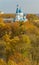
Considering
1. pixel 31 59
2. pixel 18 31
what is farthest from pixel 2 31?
pixel 31 59

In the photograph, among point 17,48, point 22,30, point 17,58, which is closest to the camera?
point 17,58

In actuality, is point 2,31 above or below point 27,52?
below

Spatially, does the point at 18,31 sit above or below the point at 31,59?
below

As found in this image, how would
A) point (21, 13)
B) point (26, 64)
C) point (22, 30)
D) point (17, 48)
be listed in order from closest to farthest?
1. point (26, 64)
2. point (17, 48)
3. point (22, 30)
4. point (21, 13)

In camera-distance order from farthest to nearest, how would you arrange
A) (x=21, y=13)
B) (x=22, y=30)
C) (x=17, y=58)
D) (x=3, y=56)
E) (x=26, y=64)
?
(x=21, y=13) → (x=22, y=30) → (x=3, y=56) → (x=17, y=58) → (x=26, y=64)

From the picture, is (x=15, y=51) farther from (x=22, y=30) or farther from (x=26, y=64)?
(x=22, y=30)

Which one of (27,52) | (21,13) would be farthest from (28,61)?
(21,13)

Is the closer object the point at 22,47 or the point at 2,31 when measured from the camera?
the point at 22,47

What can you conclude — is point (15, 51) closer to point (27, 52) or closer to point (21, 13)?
point (27, 52)

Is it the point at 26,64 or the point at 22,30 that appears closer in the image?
the point at 26,64
